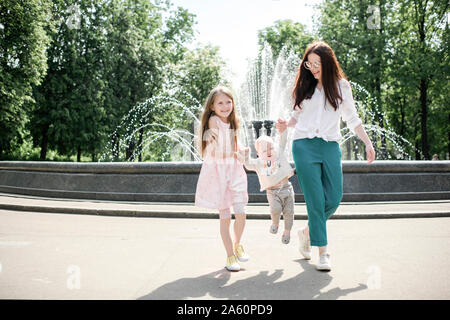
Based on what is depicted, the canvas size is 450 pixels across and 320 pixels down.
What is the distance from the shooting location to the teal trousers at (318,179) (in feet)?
12.9

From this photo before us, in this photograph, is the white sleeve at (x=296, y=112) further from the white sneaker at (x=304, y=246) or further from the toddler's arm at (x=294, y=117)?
the white sneaker at (x=304, y=246)

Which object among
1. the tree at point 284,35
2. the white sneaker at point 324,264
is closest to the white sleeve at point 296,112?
the white sneaker at point 324,264

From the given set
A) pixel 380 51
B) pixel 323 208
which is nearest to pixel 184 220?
pixel 323 208

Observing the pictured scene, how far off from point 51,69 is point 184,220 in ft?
83.2

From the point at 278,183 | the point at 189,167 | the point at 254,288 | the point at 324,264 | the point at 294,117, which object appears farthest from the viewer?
the point at 189,167

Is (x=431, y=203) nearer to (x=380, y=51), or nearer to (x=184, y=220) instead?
(x=184, y=220)

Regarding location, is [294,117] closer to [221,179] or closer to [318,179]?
[318,179]

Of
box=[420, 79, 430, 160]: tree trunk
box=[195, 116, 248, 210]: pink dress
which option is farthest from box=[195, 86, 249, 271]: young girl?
box=[420, 79, 430, 160]: tree trunk

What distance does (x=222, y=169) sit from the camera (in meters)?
4.14

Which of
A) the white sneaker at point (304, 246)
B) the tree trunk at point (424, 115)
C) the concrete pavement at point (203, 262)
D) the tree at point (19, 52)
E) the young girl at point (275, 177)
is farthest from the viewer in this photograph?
the tree trunk at point (424, 115)

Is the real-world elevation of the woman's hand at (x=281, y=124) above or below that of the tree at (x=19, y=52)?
below

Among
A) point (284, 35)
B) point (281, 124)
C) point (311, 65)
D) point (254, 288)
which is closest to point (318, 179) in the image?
point (281, 124)

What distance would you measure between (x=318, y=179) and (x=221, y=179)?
0.89 m

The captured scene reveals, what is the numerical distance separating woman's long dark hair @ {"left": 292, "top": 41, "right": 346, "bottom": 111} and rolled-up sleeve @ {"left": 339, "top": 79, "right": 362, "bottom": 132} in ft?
0.20
